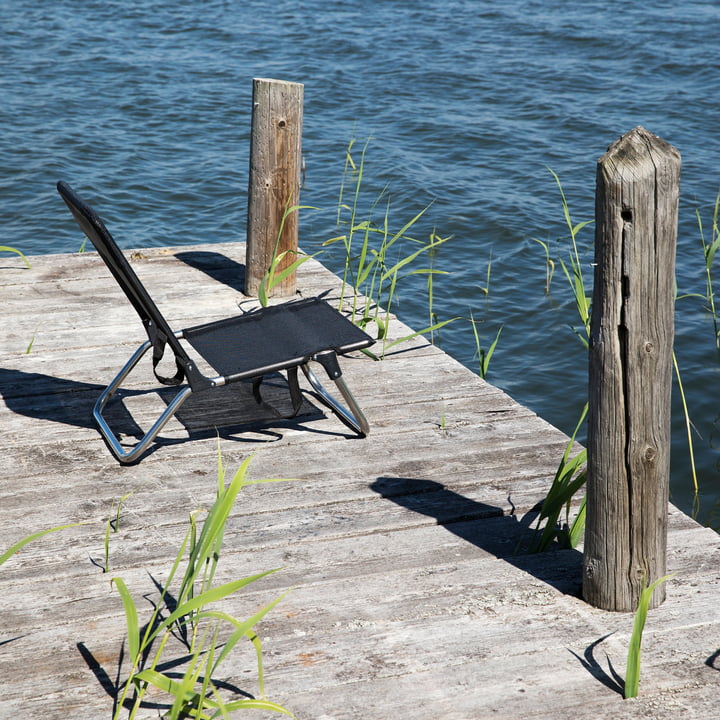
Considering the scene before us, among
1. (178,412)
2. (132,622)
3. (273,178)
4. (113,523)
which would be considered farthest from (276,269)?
(132,622)

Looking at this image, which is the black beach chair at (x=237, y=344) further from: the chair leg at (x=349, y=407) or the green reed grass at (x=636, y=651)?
the green reed grass at (x=636, y=651)

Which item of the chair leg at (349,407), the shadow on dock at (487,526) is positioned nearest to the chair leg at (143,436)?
the chair leg at (349,407)

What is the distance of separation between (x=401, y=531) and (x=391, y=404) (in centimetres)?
93

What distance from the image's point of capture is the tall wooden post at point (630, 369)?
7.06ft

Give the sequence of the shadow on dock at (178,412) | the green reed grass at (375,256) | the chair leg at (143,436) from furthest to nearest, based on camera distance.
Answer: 1. the green reed grass at (375,256)
2. the shadow on dock at (178,412)
3. the chair leg at (143,436)

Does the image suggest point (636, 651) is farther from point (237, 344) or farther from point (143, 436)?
point (143, 436)

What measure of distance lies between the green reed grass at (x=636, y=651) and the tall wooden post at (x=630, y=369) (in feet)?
0.92

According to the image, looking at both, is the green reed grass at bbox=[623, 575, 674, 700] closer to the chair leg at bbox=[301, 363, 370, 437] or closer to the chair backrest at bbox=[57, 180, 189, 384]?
the chair leg at bbox=[301, 363, 370, 437]

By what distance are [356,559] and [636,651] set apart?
0.85m

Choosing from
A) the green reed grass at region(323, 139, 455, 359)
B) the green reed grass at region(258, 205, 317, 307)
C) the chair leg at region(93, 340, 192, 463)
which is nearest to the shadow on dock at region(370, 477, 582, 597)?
the chair leg at region(93, 340, 192, 463)

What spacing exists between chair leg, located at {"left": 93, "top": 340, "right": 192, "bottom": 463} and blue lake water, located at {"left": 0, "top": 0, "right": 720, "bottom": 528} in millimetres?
2651

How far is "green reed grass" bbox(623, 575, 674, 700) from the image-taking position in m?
2.10

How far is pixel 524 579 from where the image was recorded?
264 cm

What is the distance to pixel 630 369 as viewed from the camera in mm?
2271
